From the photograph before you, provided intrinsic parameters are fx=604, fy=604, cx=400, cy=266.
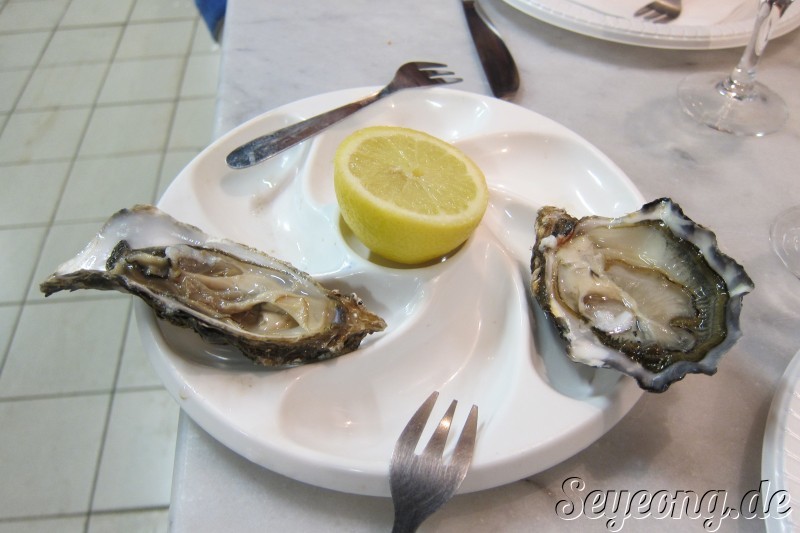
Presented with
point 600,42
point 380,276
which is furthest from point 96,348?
point 600,42

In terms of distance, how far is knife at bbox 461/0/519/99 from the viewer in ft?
3.89

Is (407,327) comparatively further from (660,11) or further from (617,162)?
(660,11)

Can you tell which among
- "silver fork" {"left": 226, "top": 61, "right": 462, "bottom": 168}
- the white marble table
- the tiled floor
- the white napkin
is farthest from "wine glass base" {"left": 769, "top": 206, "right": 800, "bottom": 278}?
the tiled floor

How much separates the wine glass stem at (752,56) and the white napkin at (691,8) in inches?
6.2

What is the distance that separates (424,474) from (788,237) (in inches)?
28.5

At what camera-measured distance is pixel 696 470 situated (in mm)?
678

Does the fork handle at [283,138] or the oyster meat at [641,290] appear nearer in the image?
the oyster meat at [641,290]

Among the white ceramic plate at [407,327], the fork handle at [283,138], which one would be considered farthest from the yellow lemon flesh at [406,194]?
the fork handle at [283,138]

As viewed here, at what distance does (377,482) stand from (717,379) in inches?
18.2

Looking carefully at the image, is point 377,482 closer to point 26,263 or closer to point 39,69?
point 26,263

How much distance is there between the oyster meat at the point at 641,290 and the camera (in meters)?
0.66

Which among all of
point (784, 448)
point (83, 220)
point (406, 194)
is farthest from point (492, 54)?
point (83, 220)

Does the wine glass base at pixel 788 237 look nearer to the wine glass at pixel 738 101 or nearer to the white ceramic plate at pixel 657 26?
the wine glass at pixel 738 101

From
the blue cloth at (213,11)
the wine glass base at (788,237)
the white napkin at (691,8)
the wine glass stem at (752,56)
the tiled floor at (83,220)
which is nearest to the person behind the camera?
the wine glass base at (788,237)
